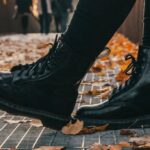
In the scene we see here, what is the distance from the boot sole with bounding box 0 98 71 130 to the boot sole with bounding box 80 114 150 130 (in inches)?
5.5

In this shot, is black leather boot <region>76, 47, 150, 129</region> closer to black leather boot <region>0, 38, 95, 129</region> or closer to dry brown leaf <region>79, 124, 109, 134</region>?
dry brown leaf <region>79, 124, 109, 134</region>

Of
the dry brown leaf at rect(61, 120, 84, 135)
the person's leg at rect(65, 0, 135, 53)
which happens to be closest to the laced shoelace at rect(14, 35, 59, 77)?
the person's leg at rect(65, 0, 135, 53)

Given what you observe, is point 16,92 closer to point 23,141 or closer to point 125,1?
point 23,141

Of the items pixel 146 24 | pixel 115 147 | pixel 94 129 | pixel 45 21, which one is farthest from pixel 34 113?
pixel 45 21

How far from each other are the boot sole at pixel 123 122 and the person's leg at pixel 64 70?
4.8 inches

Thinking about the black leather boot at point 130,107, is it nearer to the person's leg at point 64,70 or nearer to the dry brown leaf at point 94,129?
the dry brown leaf at point 94,129

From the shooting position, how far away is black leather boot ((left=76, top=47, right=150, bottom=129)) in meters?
2.29

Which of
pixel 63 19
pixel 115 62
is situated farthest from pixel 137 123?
pixel 63 19

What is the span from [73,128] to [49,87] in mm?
226

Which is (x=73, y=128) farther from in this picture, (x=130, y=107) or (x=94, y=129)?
(x=130, y=107)

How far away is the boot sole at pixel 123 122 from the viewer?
7.55 ft

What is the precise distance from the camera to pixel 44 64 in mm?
2283

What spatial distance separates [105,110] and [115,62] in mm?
3546

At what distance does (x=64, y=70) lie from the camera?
2234mm
